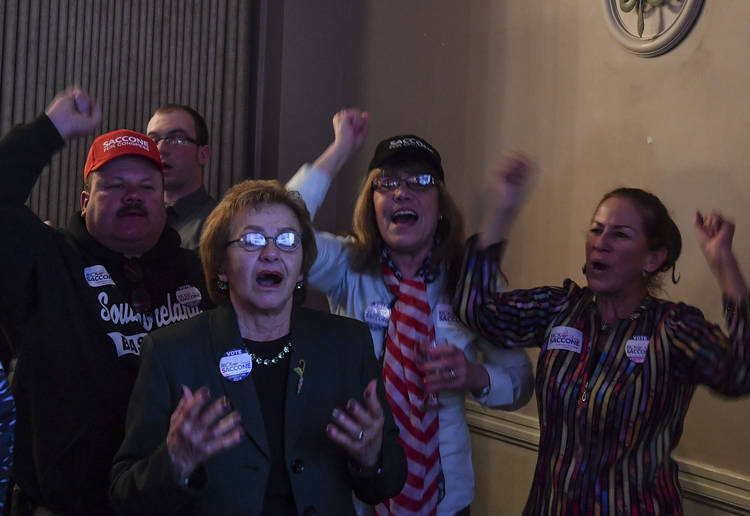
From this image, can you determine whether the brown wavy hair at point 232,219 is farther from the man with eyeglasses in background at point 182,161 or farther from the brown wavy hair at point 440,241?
the man with eyeglasses in background at point 182,161

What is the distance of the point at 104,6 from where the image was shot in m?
4.24

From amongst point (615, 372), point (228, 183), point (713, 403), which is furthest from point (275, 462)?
point (228, 183)

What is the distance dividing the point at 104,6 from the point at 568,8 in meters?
2.56

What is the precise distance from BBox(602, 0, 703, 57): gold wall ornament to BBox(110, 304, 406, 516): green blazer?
1.61m

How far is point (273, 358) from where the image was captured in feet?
6.32

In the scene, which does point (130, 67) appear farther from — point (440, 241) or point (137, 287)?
point (440, 241)

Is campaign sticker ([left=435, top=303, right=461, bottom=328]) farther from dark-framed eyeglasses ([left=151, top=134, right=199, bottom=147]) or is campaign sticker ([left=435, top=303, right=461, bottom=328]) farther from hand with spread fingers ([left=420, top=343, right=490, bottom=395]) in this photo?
dark-framed eyeglasses ([left=151, top=134, right=199, bottom=147])

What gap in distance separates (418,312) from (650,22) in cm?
139

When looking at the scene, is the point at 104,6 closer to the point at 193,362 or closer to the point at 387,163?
the point at 387,163

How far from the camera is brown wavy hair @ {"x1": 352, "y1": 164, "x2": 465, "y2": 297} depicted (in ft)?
8.11

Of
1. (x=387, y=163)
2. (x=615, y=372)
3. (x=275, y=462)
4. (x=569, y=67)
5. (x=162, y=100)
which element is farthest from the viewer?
(x=162, y=100)

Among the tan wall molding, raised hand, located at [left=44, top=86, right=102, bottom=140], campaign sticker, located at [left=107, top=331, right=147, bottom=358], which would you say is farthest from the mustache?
the tan wall molding

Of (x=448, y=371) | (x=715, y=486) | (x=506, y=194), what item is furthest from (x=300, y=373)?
(x=715, y=486)

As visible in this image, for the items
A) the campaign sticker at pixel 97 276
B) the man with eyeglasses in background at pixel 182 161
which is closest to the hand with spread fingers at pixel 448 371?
the campaign sticker at pixel 97 276
